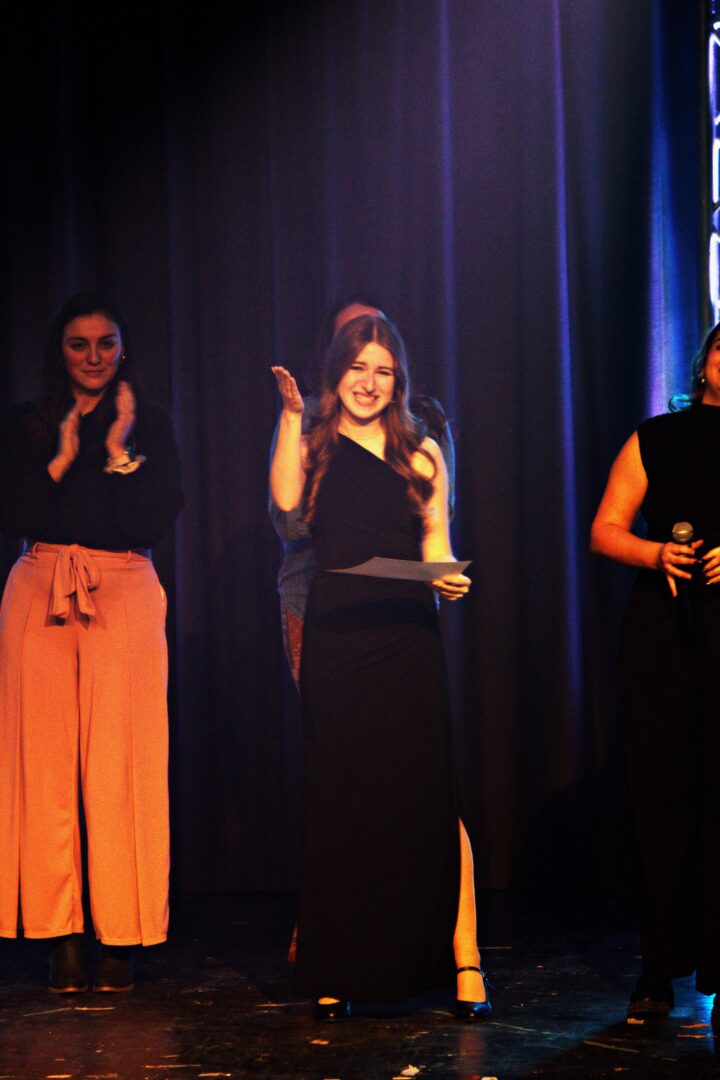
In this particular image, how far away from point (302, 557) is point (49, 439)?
0.70 metres

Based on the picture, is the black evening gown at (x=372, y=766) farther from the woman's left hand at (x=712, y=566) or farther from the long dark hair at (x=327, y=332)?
the woman's left hand at (x=712, y=566)

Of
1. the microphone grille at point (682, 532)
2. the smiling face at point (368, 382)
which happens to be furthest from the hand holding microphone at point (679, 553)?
the smiling face at point (368, 382)

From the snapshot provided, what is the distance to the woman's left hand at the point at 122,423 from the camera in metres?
3.39

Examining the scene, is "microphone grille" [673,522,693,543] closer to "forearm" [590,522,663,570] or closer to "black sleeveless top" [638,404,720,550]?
"forearm" [590,522,663,570]

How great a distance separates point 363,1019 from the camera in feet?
9.89

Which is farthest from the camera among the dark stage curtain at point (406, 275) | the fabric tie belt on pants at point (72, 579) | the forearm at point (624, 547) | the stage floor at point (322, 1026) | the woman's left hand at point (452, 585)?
the dark stage curtain at point (406, 275)

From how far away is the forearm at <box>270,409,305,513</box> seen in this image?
302 centimetres

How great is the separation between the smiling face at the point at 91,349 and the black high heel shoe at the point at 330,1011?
158 cm

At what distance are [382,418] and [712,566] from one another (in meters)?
0.81

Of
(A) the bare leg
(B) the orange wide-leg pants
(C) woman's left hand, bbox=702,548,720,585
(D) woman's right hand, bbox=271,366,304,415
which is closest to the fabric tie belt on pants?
(B) the orange wide-leg pants

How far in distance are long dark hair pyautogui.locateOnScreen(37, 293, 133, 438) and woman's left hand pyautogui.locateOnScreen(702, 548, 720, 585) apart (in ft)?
4.93

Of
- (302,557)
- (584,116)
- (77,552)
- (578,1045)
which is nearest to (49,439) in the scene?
(77,552)

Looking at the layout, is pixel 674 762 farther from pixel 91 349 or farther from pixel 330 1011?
pixel 91 349

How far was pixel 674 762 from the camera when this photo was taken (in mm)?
3012
